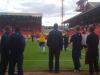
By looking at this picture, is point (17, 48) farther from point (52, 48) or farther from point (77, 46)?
point (77, 46)

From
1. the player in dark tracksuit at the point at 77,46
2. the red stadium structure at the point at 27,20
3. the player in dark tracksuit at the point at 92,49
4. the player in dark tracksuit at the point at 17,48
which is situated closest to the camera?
the player in dark tracksuit at the point at 17,48

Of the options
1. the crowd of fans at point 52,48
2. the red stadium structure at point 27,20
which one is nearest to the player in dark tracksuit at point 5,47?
the crowd of fans at point 52,48

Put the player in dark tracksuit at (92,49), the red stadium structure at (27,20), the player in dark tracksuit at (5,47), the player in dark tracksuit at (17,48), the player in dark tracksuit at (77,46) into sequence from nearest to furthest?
the player in dark tracksuit at (17,48) → the player in dark tracksuit at (5,47) → the player in dark tracksuit at (92,49) → the player in dark tracksuit at (77,46) → the red stadium structure at (27,20)

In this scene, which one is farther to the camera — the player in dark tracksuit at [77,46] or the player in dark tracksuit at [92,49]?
the player in dark tracksuit at [77,46]

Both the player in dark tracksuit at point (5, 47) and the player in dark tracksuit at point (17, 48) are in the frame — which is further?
the player in dark tracksuit at point (5, 47)

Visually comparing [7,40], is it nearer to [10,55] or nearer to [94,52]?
[10,55]

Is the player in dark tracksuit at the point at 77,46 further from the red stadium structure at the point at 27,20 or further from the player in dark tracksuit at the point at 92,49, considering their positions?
the red stadium structure at the point at 27,20

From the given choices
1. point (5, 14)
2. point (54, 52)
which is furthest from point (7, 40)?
point (5, 14)

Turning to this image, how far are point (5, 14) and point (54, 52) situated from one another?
8397cm

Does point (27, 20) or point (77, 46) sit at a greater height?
point (77, 46)

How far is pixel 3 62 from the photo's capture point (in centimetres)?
1391

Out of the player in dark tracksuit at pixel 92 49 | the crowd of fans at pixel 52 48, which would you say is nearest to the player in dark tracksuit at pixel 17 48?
the crowd of fans at pixel 52 48

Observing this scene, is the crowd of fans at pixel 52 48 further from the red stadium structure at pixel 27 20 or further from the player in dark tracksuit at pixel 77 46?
the red stadium structure at pixel 27 20

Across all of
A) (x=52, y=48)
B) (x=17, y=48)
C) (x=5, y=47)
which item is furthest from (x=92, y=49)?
(x=5, y=47)
